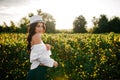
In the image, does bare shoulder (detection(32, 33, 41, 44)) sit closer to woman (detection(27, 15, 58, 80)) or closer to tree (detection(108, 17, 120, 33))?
woman (detection(27, 15, 58, 80))

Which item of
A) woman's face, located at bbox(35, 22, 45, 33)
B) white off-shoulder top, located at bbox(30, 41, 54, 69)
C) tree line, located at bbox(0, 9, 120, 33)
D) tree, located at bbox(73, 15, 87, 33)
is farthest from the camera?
tree, located at bbox(73, 15, 87, 33)

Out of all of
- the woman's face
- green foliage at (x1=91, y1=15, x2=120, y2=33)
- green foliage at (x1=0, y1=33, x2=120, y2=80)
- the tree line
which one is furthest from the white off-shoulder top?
green foliage at (x1=91, y1=15, x2=120, y2=33)

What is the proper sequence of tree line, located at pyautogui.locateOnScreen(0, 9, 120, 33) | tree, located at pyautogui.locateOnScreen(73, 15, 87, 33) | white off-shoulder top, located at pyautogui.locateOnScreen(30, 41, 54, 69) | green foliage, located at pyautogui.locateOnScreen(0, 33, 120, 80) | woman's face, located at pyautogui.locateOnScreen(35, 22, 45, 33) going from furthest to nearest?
→ 1. tree, located at pyautogui.locateOnScreen(73, 15, 87, 33)
2. tree line, located at pyautogui.locateOnScreen(0, 9, 120, 33)
3. green foliage, located at pyautogui.locateOnScreen(0, 33, 120, 80)
4. woman's face, located at pyautogui.locateOnScreen(35, 22, 45, 33)
5. white off-shoulder top, located at pyautogui.locateOnScreen(30, 41, 54, 69)

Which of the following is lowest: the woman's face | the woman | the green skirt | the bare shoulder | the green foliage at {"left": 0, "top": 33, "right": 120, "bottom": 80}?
the green foliage at {"left": 0, "top": 33, "right": 120, "bottom": 80}

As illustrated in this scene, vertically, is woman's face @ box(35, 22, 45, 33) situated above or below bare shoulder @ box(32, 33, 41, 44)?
above

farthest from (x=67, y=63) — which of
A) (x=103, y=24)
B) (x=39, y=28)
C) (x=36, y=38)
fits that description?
(x=103, y=24)

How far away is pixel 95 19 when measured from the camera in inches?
3221

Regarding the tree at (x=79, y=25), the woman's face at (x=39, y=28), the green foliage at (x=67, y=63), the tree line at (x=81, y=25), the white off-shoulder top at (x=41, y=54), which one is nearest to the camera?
the white off-shoulder top at (x=41, y=54)

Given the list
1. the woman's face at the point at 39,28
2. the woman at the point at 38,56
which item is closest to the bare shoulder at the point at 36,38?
the woman at the point at 38,56

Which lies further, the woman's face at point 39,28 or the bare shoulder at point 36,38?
the woman's face at point 39,28

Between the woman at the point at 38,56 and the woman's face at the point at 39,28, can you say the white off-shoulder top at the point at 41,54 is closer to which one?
the woman at the point at 38,56

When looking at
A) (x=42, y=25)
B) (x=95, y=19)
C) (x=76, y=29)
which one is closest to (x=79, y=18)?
(x=76, y=29)

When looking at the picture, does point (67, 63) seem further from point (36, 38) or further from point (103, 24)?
point (103, 24)

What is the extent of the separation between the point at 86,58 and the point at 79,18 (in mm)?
63238
